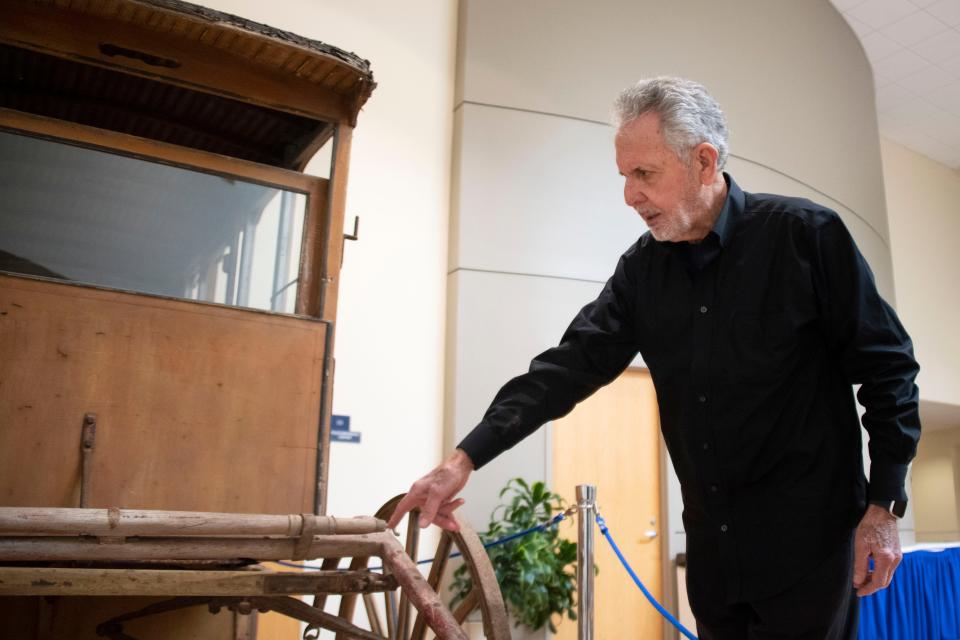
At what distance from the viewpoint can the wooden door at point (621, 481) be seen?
754 cm

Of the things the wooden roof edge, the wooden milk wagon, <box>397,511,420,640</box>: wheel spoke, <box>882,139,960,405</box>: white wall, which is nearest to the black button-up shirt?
<box>397,511,420,640</box>: wheel spoke

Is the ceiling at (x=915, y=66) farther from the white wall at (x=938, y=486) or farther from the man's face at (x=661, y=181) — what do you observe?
the man's face at (x=661, y=181)

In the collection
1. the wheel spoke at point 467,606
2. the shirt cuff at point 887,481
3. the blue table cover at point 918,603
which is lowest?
the blue table cover at point 918,603

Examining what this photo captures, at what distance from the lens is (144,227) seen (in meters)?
3.05

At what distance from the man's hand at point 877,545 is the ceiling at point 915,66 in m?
→ 10.2

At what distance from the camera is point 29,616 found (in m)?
2.88

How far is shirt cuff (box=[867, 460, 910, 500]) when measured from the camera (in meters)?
1.81

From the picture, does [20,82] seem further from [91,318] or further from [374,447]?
[374,447]

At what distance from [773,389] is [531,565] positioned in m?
4.70

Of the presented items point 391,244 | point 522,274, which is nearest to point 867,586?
point 391,244

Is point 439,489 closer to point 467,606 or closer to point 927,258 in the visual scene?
point 467,606

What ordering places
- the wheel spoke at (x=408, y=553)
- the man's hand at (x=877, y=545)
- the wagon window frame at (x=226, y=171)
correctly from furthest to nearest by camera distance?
the wagon window frame at (x=226, y=171), the wheel spoke at (x=408, y=553), the man's hand at (x=877, y=545)

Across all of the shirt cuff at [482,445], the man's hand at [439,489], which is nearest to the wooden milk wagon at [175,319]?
the man's hand at [439,489]

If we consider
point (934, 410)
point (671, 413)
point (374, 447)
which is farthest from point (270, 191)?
point (934, 410)
